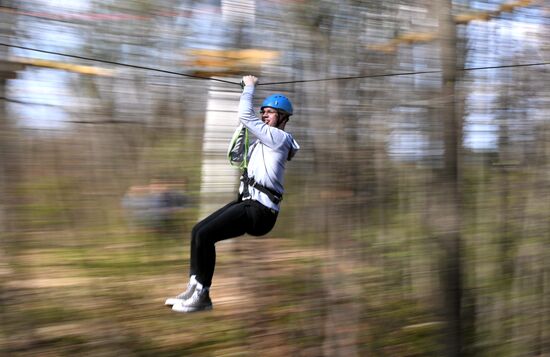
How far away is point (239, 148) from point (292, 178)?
600mm

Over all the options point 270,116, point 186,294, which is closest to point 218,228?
point 186,294

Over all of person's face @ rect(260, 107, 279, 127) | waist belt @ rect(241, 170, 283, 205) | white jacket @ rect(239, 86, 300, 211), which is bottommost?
waist belt @ rect(241, 170, 283, 205)

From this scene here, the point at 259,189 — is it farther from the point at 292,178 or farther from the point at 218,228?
the point at 292,178

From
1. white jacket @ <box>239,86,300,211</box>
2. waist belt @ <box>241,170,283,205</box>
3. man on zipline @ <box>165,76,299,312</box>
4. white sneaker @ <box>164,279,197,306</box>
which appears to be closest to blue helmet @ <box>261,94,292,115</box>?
man on zipline @ <box>165,76,299,312</box>

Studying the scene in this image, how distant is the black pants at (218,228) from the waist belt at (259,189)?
65mm

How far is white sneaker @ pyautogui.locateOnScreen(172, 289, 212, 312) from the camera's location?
3.44 metres

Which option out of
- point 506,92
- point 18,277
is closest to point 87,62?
point 18,277

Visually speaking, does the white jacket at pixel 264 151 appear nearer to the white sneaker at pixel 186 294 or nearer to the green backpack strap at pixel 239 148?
the green backpack strap at pixel 239 148

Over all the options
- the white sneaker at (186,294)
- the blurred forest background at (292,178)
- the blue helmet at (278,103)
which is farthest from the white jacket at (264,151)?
the white sneaker at (186,294)

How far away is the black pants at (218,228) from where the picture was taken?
3.41 m

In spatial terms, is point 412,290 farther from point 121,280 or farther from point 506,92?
point 121,280

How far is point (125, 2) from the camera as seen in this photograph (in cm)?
336

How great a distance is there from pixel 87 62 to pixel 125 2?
14.5 inches

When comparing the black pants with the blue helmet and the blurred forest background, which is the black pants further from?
the blue helmet
